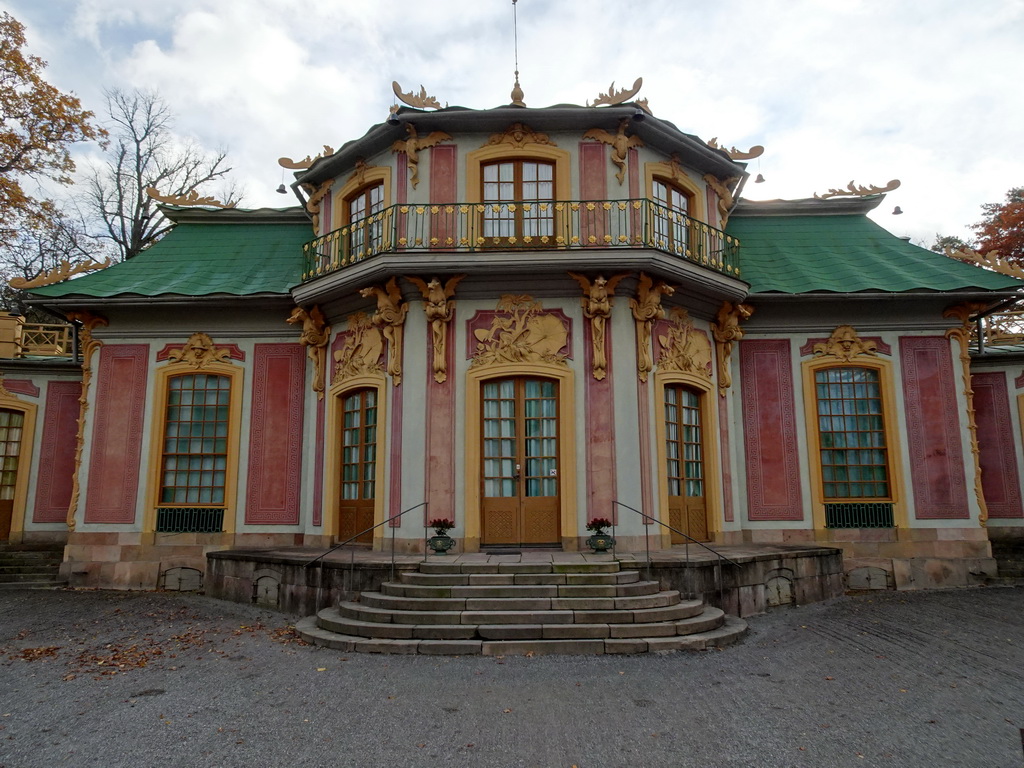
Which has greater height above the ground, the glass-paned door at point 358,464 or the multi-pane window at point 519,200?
the multi-pane window at point 519,200

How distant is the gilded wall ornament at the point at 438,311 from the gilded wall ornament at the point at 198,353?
436cm

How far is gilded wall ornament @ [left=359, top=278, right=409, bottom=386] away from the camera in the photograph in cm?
1140

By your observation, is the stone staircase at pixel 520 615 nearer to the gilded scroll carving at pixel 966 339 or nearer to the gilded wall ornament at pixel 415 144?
the gilded wall ornament at pixel 415 144

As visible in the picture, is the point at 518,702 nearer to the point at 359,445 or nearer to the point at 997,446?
the point at 359,445

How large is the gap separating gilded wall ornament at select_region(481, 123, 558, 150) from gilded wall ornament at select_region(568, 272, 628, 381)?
239 centimetres

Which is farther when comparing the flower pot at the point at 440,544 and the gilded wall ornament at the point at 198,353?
the gilded wall ornament at the point at 198,353

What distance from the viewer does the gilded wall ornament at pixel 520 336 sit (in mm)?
11273

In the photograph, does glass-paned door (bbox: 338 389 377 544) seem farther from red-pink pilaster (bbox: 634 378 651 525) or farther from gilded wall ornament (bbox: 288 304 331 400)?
red-pink pilaster (bbox: 634 378 651 525)

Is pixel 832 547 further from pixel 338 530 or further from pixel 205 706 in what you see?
pixel 205 706

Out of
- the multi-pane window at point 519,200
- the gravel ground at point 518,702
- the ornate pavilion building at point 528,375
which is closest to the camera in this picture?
the gravel ground at point 518,702

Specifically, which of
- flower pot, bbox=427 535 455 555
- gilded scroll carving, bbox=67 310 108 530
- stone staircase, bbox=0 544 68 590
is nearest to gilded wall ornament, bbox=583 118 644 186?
flower pot, bbox=427 535 455 555

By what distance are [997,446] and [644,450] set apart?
7069mm

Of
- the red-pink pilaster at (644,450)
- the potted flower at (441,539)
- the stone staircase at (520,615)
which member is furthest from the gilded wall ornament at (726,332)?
the potted flower at (441,539)

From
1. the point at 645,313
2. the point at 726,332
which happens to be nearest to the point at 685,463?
the point at 726,332
